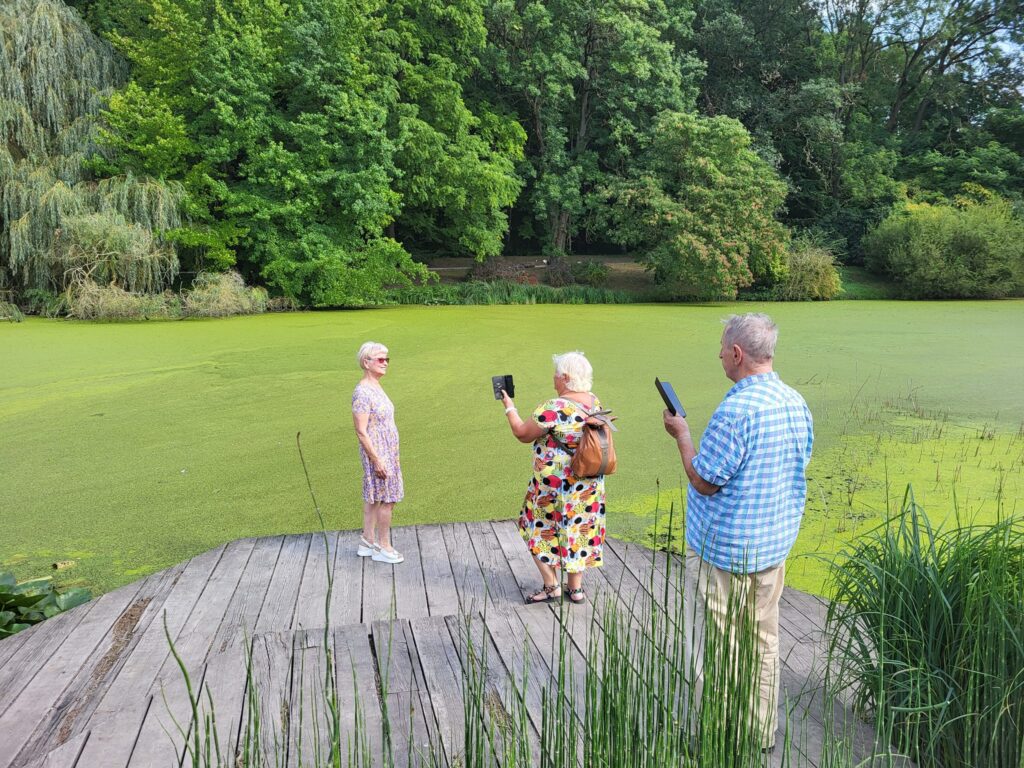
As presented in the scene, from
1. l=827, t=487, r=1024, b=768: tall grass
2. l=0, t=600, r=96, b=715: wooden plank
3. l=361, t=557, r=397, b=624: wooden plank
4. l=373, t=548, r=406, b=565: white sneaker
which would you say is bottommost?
l=0, t=600, r=96, b=715: wooden plank

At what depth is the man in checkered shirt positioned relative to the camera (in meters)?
1.73

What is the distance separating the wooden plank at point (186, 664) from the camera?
1655 millimetres

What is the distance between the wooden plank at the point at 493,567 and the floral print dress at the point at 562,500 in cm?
22

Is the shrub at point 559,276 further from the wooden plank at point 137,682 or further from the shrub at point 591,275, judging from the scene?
the wooden plank at point 137,682

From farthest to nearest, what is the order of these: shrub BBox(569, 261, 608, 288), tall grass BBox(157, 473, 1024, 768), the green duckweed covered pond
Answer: shrub BBox(569, 261, 608, 288), the green duckweed covered pond, tall grass BBox(157, 473, 1024, 768)

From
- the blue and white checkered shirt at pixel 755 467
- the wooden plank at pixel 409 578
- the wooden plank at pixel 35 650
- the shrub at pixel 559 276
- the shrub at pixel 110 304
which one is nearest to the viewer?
the blue and white checkered shirt at pixel 755 467

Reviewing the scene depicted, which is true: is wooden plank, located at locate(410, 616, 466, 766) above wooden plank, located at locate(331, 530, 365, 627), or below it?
above

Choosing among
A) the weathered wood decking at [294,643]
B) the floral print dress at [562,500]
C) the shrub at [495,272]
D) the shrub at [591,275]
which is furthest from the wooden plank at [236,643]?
the shrub at [591,275]

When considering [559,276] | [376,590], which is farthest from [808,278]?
[376,590]

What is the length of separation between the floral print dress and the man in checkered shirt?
67 centimetres

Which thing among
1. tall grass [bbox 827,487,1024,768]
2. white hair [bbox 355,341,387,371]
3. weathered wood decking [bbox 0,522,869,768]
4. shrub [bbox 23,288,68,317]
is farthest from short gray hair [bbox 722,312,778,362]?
shrub [bbox 23,288,68,317]

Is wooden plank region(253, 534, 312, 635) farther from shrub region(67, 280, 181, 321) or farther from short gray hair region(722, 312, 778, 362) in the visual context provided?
shrub region(67, 280, 181, 321)

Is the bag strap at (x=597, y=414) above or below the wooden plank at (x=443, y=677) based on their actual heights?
above

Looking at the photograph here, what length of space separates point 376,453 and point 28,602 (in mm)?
1322
